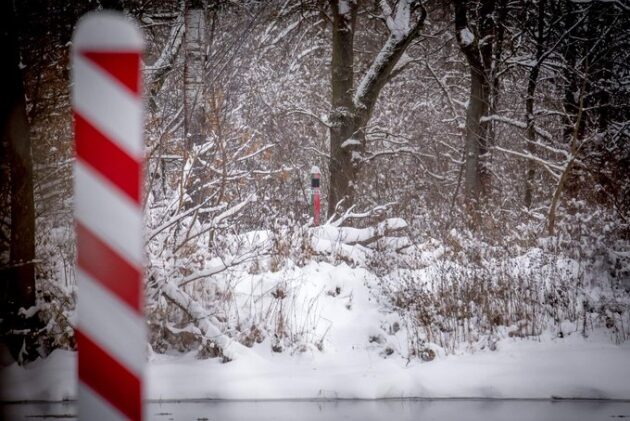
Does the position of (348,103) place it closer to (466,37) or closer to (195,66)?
(466,37)

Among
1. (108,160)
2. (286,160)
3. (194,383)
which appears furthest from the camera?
(286,160)

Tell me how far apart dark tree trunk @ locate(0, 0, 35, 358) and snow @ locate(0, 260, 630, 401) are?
56 cm

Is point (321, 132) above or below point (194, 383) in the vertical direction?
above

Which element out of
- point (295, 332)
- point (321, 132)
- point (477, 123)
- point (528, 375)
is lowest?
point (528, 375)

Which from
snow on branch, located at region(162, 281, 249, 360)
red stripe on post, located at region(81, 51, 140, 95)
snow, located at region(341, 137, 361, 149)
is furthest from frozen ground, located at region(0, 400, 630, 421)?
snow, located at region(341, 137, 361, 149)

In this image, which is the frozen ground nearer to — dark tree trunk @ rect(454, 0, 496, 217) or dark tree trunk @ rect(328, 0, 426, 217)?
dark tree trunk @ rect(328, 0, 426, 217)

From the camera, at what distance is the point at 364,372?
16.0 feet

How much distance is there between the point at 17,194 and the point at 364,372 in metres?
3.39

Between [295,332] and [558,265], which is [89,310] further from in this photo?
[558,265]

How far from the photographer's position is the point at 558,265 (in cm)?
696

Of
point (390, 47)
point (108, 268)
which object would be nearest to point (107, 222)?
point (108, 268)

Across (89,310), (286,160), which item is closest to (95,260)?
(89,310)

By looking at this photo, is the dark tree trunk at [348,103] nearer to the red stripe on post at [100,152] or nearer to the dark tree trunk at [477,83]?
the dark tree trunk at [477,83]

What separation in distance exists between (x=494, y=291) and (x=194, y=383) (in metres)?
3.24
